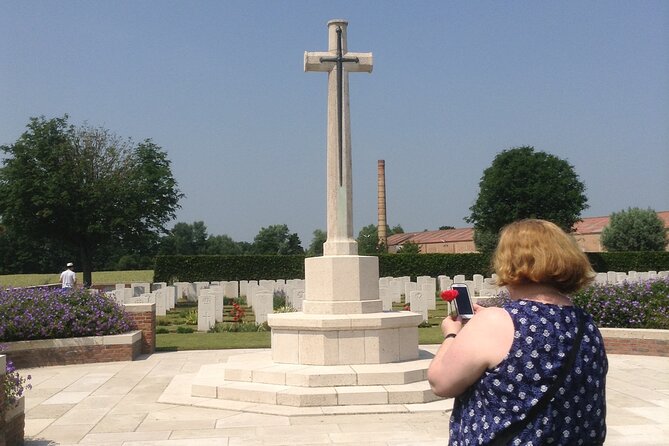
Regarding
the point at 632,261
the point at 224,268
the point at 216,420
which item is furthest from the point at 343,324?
the point at 632,261

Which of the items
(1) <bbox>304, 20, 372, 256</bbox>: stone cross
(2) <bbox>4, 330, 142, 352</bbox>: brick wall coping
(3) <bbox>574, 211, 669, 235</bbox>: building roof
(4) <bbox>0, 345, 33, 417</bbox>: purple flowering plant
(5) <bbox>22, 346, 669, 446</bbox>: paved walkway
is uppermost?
(3) <bbox>574, 211, 669, 235</bbox>: building roof

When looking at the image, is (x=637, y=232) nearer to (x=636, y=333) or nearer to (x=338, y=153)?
(x=636, y=333)

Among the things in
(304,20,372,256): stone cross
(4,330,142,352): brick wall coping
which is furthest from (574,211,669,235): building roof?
(304,20,372,256): stone cross

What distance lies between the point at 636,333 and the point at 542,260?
393 inches

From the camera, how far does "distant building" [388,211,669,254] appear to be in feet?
183

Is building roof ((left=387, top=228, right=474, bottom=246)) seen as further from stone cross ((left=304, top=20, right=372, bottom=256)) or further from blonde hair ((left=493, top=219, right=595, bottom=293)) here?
blonde hair ((left=493, top=219, right=595, bottom=293))

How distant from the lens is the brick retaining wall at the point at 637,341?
35.5 feet

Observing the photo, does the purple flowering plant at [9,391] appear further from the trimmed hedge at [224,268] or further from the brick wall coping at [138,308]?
the trimmed hedge at [224,268]

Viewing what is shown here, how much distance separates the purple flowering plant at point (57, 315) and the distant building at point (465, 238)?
4036 cm

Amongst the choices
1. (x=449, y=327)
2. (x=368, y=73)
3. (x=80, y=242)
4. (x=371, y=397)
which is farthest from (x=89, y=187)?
(x=449, y=327)

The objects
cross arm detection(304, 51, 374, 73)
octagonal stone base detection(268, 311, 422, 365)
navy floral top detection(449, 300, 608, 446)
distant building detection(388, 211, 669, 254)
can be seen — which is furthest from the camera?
distant building detection(388, 211, 669, 254)

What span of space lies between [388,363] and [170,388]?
9.01ft

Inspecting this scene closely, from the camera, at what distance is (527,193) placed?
149ft

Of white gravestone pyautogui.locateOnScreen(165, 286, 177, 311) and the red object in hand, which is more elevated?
the red object in hand
